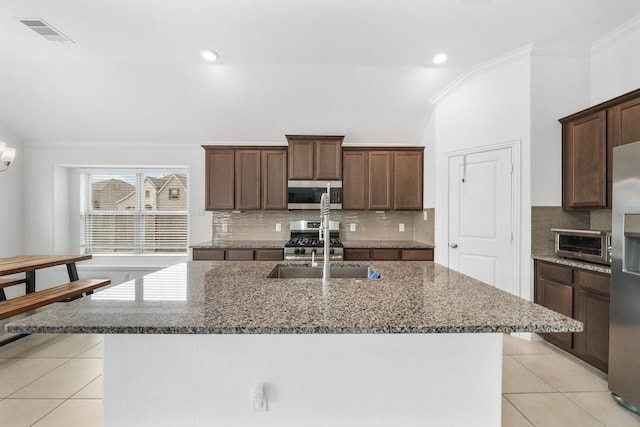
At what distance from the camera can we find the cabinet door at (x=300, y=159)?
13.8 ft

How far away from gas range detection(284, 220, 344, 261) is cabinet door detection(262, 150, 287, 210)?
48cm

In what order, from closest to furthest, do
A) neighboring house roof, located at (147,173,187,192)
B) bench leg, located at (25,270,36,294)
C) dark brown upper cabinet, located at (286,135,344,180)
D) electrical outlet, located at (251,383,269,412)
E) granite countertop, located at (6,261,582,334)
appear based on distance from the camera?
granite countertop, located at (6,261,582,334) < electrical outlet, located at (251,383,269,412) < bench leg, located at (25,270,36,294) < dark brown upper cabinet, located at (286,135,344,180) < neighboring house roof, located at (147,173,187,192)

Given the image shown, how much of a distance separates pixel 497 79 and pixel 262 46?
→ 2494 mm

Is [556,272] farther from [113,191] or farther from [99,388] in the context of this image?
[113,191]

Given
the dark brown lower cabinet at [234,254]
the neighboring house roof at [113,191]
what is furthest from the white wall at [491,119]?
the neighboring house roof at [113,191]

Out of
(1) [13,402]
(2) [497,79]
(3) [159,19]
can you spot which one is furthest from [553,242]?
(1) [13,402]

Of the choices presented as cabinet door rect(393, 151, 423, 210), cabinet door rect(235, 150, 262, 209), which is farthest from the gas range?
cabinet door rect(393, 151, 423, 210)

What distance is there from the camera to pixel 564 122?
2949mm

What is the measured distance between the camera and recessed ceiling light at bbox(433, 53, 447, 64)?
125 inches

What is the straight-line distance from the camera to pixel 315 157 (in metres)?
4.23

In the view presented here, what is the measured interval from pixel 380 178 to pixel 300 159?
46.2 inches

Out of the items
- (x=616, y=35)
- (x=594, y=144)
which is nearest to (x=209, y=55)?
(x=594, y=144)

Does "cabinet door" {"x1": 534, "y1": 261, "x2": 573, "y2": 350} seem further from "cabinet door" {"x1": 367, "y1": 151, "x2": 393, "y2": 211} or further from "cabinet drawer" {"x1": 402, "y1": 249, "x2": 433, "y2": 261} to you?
"cabinet door" {"x1": 367, "y1": 151, "x2": 393, "y2": 211}

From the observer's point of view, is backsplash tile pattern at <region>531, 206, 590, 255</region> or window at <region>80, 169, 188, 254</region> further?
window at <region>80, 169, 188, 254</region>
